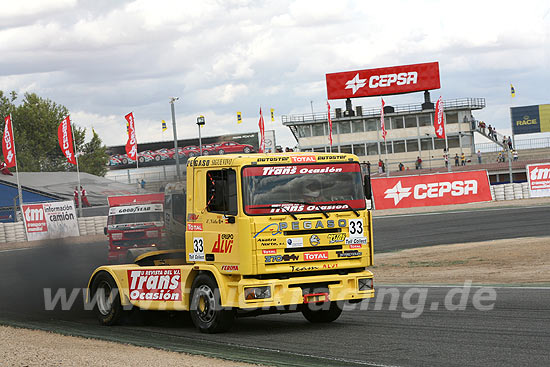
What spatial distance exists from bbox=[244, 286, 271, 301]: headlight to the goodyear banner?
240 ft

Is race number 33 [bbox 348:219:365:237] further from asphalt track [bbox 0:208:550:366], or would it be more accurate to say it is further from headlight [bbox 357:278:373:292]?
asphalt track [bbox 0:208:550:366]

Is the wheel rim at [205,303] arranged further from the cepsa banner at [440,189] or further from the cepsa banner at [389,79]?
the cepsa banner at [389,79]

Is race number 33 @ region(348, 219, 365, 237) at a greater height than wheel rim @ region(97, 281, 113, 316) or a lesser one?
greater

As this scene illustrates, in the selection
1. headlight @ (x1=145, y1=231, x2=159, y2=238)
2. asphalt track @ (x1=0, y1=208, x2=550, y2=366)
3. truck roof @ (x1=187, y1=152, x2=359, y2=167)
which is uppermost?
truck roof @ (x1=187, y1=152, x2=359, y2=167)

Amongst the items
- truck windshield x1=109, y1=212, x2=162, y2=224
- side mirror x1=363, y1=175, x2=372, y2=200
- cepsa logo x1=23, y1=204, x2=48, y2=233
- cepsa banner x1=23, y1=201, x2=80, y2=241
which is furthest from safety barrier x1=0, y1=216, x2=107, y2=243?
side mirror x1=363, y1=175, x2=372, y2=200

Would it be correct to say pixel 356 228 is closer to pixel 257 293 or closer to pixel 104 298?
pixel 257 293

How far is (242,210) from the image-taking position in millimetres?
10133

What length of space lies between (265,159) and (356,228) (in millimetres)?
1679

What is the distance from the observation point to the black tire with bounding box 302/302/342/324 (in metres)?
11.4

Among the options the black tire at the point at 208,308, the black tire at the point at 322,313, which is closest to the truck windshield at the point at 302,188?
the black tire at the point at 208,308

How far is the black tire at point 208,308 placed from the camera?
1043cm

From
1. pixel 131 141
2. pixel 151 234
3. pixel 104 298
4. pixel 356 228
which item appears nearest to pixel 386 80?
pixel 131 141

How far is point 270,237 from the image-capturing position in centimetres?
1012

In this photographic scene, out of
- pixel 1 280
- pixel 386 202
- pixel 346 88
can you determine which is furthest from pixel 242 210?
pixel 346 88
